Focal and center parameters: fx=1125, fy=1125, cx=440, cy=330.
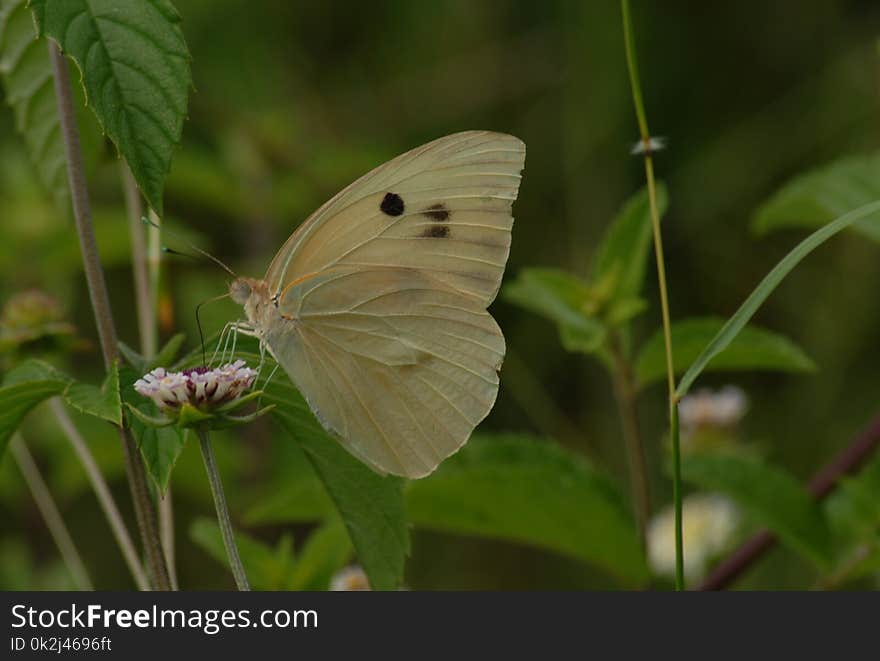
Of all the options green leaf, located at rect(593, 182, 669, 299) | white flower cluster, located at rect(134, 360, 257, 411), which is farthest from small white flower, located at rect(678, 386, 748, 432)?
white flower cluster, located at rect(134, 360, 257, 411)

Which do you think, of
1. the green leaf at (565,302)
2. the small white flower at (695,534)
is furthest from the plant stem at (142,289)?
the small white flower at (695,534)

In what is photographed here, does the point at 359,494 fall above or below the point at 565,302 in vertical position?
below

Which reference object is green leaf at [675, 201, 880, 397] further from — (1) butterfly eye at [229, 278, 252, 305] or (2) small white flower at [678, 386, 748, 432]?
(2) small white flower at [678, 386, 748, 432]

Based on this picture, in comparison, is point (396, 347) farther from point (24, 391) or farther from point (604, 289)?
point (24, 391)

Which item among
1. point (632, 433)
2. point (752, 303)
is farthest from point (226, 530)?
point (632, 433)

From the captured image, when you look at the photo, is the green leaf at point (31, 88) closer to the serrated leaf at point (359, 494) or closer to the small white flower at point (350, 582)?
the serrated leaf at point (359, 494)

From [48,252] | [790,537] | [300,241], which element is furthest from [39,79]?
[48,252]
